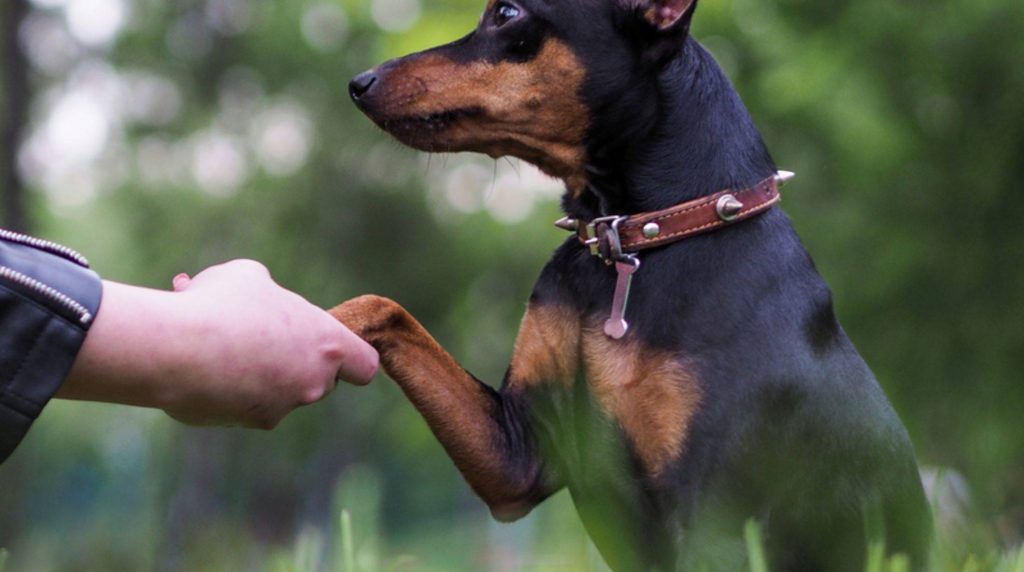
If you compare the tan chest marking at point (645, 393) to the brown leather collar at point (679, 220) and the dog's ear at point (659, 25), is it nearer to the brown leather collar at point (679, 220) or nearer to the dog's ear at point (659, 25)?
the brown leather collar at point (679, 220)

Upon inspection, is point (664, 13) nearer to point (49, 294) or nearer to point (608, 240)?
point (608, 240)

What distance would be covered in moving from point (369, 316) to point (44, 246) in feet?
4.29

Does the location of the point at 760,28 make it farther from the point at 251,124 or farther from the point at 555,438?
the point at 251,124

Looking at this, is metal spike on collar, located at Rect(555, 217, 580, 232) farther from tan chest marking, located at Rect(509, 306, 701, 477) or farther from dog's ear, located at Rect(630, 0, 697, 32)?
dog's ear, located at Rect(630, 0, 697, 32)

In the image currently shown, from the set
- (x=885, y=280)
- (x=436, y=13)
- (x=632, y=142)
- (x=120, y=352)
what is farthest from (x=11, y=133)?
(x=120, y=352)

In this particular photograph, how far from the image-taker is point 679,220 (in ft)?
11.8

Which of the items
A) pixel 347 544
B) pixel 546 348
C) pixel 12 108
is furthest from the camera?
pixel 12 108

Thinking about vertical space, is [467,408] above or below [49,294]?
below

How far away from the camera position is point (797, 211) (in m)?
11.4

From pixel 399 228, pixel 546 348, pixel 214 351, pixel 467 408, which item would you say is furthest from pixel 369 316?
pixel 399 228

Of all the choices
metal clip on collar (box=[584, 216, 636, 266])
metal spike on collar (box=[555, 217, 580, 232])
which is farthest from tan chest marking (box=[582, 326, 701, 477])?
metal spike on collar (box=[555, 217, 580, 232])

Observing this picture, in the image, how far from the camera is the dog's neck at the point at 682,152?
3697 mm

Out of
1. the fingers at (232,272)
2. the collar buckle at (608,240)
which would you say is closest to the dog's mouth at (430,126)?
the collar buckle at (608,240)

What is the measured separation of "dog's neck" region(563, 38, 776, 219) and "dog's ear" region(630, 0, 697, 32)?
9cm
